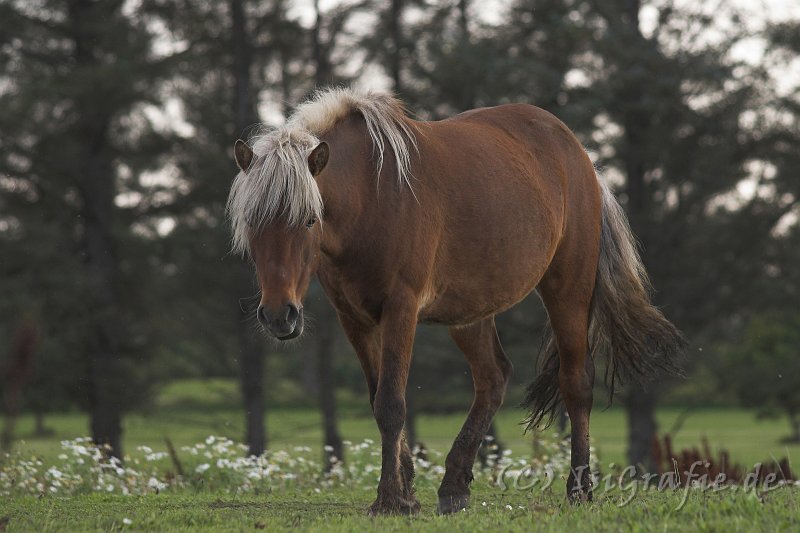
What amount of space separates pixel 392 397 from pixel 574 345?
207 centimetres

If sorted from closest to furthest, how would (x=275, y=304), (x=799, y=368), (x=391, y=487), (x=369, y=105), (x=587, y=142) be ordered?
(x=275, y=304), (x=391, y=487), (x=369, y=105), (x=587, y=142), (x=799, y=368)

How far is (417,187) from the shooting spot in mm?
6316

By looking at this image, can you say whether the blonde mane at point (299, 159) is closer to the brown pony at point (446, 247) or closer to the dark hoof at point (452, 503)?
the brown pony at point (446, 247)

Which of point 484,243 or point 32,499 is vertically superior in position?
point 484,243

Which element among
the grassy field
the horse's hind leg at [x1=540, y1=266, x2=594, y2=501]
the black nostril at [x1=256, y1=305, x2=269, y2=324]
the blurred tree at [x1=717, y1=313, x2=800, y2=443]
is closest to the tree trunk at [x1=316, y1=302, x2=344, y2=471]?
the grassy field

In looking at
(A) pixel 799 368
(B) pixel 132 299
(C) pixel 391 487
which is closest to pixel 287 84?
(B) pixel 132 299

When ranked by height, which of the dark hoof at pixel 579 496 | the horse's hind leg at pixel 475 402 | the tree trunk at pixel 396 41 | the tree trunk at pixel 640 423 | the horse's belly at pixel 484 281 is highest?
the tree trunk at pixel 396 41

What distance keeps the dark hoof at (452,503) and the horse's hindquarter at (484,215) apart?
1.18 meters

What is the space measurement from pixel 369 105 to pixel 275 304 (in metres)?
1.76

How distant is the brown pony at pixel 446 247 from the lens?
5641 mm

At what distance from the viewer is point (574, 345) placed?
7.54m

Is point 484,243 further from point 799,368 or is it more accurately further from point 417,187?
point 799,368

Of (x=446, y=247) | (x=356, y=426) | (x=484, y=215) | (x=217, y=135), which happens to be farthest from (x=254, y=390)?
(x=356, y=426)

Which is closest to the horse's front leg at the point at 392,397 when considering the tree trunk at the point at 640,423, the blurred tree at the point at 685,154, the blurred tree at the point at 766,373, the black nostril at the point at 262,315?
the black nostril at the point at 262,315
